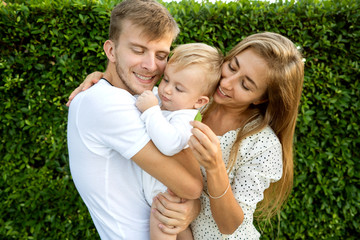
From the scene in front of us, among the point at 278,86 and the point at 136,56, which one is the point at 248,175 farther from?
the point at 136,56

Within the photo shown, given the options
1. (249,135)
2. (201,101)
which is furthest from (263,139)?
(201,101)

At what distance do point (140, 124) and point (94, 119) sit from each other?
0.84ft

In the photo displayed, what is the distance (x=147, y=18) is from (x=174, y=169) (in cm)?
96

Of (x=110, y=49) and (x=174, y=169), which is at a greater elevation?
(x=110, y=49)

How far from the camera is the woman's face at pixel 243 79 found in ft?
6.68

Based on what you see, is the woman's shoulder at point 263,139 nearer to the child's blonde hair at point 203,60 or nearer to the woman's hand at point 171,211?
the child's blonde hair at point 203,60

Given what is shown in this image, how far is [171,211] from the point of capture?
1.78 m

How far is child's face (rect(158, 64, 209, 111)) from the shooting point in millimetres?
2039

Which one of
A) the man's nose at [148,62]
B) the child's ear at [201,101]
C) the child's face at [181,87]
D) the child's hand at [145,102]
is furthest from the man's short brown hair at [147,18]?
the child's ear at [201,101]

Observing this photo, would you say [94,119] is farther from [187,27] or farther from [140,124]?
[187,27]

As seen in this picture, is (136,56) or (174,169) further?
(136,56)

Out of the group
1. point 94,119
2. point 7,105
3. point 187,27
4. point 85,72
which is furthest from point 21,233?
point 187,27

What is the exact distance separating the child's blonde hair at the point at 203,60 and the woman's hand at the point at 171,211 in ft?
2.67

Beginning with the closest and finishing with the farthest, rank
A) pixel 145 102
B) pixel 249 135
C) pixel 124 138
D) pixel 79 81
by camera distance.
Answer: pixel 124 138
pixel 145 102
pixel 249 135
pixel 79 81
